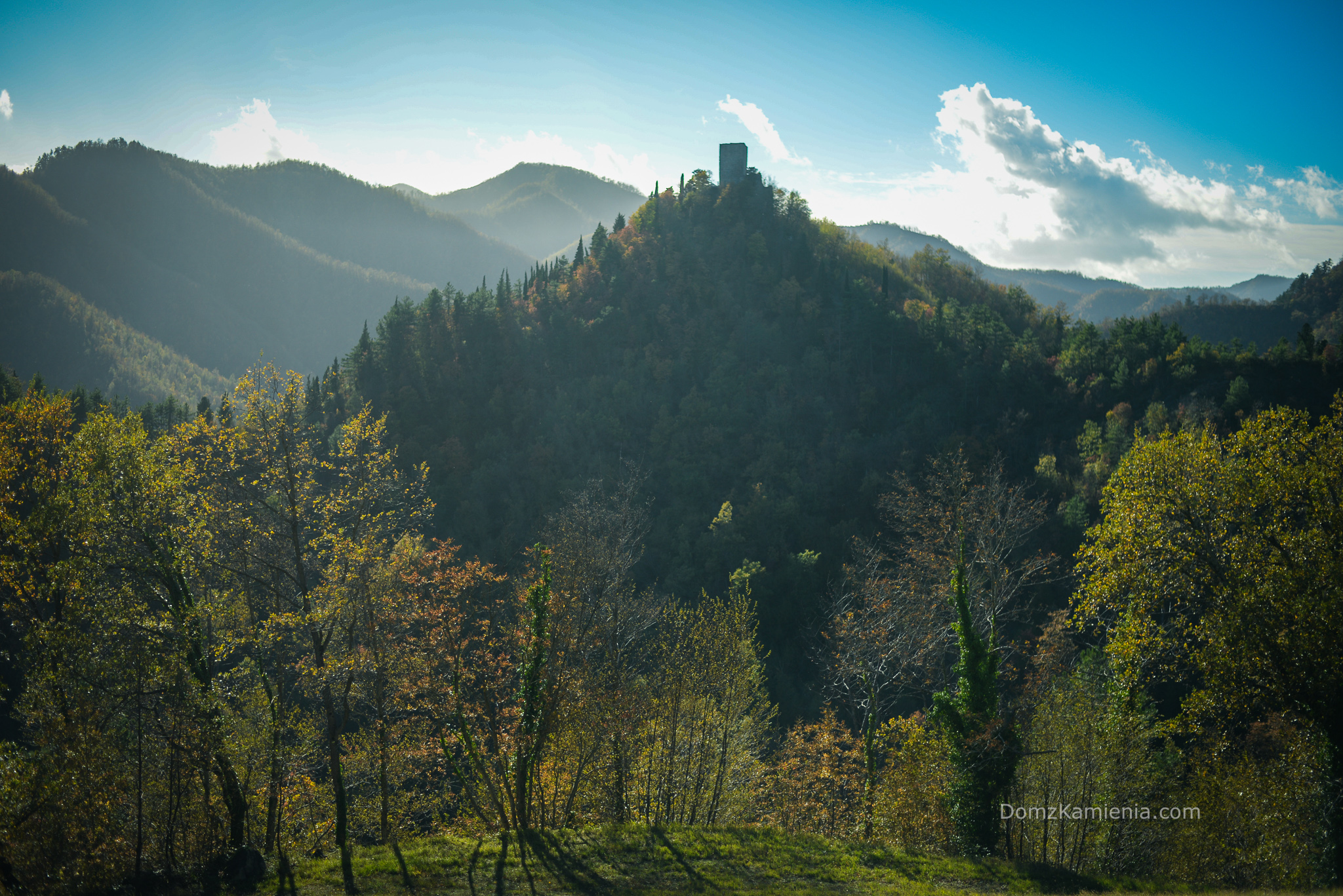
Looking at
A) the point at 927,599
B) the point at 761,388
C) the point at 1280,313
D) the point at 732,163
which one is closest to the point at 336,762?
the point at 927,599

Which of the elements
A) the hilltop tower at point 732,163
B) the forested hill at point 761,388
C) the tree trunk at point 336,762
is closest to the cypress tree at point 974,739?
the tree trunk at point 336,762

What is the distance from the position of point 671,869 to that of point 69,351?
800 ft

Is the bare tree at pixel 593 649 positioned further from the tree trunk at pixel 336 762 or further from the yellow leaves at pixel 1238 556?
the yellow leaves at pixel 1238 556

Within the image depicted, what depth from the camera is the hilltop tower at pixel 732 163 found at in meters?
108

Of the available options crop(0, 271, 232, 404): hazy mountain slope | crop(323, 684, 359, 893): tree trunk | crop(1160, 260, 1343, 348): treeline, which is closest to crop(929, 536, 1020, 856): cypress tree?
crop(323, 684, 359, 893): tree trunk

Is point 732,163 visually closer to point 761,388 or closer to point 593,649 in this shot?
point 761,388

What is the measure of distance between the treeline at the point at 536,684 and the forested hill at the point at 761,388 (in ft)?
109

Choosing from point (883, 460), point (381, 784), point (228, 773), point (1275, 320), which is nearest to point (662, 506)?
point (883, 460)

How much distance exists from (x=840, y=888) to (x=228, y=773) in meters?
13.8

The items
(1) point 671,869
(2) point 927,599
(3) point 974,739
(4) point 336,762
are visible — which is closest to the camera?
(1) point 671,869

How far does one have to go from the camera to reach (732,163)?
355 ft

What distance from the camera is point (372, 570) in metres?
17.0

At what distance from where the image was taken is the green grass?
44.8ft

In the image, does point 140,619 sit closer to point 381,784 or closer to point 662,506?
point 381,784
